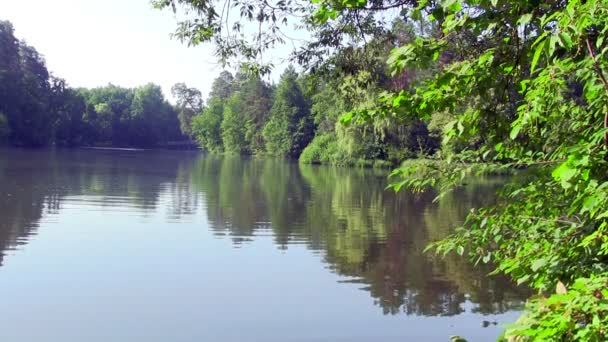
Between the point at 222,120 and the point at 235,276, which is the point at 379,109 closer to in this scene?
the point at 235,276

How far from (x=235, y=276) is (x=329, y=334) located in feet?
11.1

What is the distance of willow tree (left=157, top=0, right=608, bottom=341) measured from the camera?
7.23 feet

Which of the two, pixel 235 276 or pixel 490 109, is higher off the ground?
pixel 490 109

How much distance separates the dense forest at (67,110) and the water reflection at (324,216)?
38.4 m

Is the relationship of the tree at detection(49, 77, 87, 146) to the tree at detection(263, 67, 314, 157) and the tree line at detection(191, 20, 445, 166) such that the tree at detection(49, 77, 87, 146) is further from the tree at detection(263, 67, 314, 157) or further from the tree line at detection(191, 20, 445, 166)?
the tree at detection(263, 67, 314, 157)

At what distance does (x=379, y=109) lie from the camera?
323 cm

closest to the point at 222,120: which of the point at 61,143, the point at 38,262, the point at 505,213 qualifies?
the point at 61,143

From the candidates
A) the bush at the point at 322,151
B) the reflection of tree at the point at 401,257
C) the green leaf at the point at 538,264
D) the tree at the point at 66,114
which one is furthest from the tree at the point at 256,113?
the green leaf at the point at 538,264

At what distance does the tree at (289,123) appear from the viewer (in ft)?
234

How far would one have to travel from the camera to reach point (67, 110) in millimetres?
83438

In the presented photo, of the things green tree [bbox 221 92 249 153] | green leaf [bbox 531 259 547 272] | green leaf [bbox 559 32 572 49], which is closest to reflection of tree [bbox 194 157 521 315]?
green leaf [bbox 531 259 547 272]

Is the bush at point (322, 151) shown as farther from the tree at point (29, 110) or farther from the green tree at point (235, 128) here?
the tree at point (29, 110)

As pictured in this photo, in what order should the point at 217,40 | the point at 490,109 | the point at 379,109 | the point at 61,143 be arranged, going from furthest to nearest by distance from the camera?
the point at 61,143
the point at 217,40
the point at 490,109
the point at 379,109

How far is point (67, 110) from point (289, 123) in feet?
104
